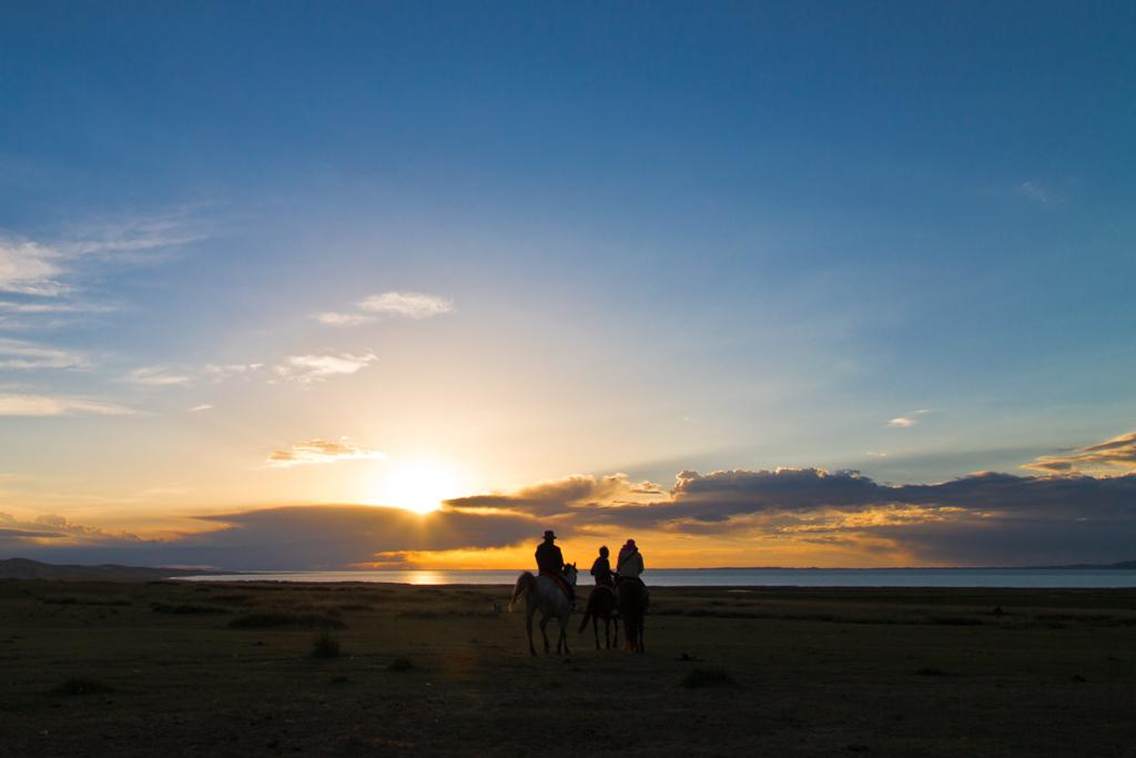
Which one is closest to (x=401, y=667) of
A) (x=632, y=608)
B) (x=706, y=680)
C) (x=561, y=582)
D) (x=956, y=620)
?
(x=706, y=680)

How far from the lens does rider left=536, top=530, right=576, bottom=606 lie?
22219 millimetres

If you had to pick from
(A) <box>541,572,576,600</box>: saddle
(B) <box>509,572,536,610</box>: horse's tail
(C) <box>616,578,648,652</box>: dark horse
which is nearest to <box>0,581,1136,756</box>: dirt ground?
(C) <box>616,578,648,652</box>: dark horse

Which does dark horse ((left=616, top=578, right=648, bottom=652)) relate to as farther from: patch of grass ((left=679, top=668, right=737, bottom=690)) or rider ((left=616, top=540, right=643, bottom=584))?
patch of grass ((left=679, top=668, right=737, bottom=690))

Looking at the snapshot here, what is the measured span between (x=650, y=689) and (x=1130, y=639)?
2212 cm

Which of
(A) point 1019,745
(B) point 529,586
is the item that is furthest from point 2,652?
(A) point 1019,745

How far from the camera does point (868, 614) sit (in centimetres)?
4681

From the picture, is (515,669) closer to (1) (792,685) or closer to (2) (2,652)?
(1) (792,685)

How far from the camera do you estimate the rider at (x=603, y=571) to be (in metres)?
23.5

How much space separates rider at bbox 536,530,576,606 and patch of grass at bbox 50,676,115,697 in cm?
1047

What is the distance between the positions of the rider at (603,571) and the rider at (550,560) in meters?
1.14

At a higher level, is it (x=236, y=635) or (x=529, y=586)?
(x=529, y=586)

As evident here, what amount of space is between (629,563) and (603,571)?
48.6 inches

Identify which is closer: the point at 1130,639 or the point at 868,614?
the point at 1130,639

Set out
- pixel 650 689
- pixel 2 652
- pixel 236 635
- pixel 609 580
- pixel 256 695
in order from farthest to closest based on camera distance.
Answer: pixel 236 635
pixel 609 580
pixel 2 652
pixel 650 689
pixel 256 695
